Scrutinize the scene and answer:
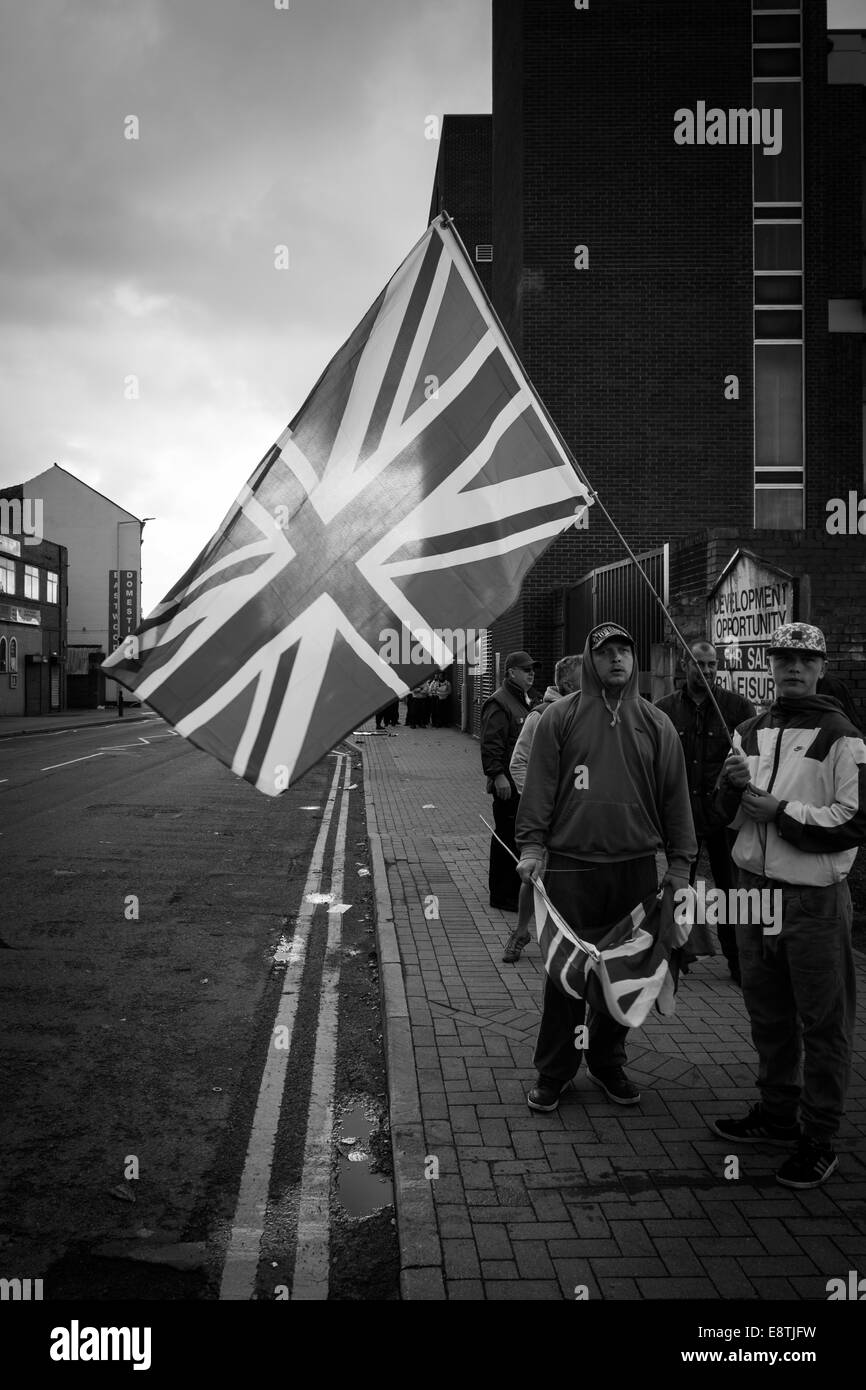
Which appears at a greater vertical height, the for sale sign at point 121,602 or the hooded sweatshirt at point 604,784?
the for sale sign at point 121,602

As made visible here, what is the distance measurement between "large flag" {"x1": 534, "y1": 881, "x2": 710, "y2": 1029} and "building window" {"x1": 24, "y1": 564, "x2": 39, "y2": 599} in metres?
43.7

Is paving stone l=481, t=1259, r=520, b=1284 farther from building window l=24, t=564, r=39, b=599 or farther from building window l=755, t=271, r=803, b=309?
building window l=24, t=564, r=39, b=599

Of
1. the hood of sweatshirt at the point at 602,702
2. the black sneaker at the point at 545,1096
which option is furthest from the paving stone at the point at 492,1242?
the hood of sweatshirt at the point at 602,702

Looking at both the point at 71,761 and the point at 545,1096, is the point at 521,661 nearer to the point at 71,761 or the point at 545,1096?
the point at 545,1096

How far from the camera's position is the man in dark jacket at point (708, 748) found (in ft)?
19.4

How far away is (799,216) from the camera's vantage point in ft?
57.0

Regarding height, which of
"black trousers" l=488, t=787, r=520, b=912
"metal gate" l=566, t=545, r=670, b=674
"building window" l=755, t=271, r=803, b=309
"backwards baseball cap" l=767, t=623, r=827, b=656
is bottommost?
"black trousers" l=488, t=787, r=520, b=912

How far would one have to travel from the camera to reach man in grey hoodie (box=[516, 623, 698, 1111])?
4.06 m

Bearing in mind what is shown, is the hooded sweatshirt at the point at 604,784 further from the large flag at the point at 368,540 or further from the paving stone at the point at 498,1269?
the paving stone at the point at 498,1269

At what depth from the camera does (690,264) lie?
685 inches

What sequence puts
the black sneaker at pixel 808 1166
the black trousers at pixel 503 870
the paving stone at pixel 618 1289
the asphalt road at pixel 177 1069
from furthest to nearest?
1. the black trousers at pixel 503 870
2. the black sneaker at pixel 808 1166
3. the asphalt road at pixel 177 1069
4. the paving stone at pixel 618 1289

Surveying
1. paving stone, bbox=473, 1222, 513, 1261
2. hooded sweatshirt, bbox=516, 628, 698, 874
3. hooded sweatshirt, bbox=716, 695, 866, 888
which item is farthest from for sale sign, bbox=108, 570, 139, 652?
paving stone, bbox=473, 1222, 513, 1261

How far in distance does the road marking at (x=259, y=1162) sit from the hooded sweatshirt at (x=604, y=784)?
1.70 m

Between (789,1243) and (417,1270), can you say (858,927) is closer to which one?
(789,1243)
